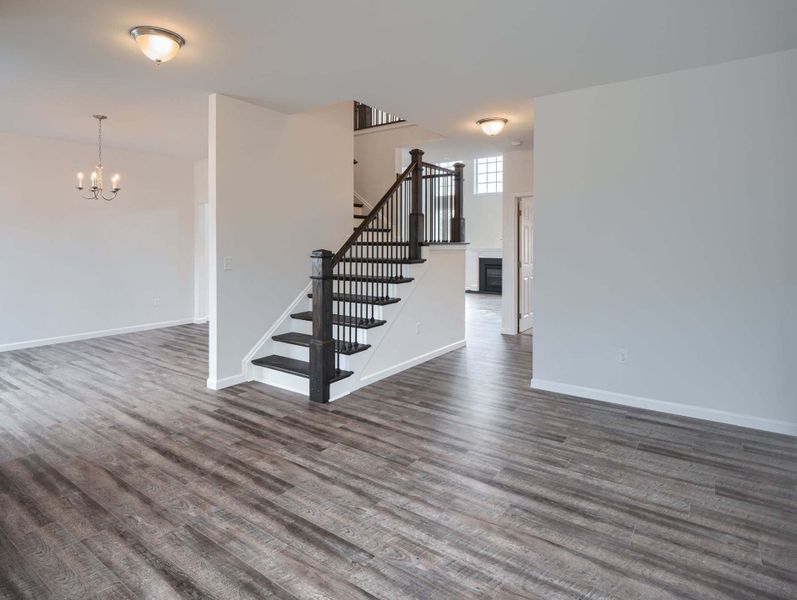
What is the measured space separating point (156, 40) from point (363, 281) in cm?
283

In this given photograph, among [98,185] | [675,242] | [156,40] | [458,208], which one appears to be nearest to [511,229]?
[458,208]

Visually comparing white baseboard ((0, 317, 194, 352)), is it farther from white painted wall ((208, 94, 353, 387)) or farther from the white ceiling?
white painted wall ((208, 94, 353, 387))

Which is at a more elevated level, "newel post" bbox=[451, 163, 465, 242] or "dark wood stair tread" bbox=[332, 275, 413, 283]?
"newel post" bbox=[451, 163, 465, 242]

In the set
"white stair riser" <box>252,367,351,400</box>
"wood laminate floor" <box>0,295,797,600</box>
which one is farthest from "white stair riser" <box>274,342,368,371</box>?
"wood laminate floor" <box>0,295,797,600</box>

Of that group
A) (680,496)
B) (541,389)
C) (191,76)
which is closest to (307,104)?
(191,76)

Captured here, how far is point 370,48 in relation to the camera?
3.29 meters

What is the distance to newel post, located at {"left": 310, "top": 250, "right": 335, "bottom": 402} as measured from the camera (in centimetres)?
411

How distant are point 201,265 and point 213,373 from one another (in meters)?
4.32

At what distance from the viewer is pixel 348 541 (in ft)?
7.13

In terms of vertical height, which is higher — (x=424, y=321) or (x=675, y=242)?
(x=675, y=242)

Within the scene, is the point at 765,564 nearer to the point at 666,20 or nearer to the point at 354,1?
the point at 666,20

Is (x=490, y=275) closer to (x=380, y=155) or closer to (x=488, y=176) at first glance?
(x=488, y=176)

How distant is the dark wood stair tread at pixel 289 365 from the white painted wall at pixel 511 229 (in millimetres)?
3819

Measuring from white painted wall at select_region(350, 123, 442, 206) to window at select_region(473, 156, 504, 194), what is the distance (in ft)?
19.5
